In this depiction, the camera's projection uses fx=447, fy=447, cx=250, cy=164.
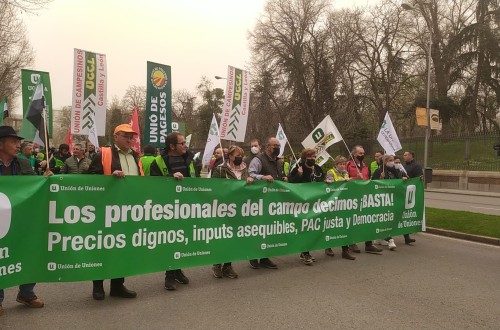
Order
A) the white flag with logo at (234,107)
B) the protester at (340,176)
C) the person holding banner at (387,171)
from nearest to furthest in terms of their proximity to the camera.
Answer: the protester at (340,176) < the white flag with logo at (234,107) < the person holding banner at (387,171)

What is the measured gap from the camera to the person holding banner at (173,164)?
5414 millimetres

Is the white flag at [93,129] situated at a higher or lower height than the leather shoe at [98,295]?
higher

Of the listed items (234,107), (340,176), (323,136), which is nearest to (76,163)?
(234,107)

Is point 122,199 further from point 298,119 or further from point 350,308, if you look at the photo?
point 298,119

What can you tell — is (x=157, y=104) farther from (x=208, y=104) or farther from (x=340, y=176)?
(x=208, y=104)

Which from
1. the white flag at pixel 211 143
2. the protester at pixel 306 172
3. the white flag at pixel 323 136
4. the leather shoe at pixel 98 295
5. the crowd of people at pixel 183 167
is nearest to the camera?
the crowd of people at pixel 183 167

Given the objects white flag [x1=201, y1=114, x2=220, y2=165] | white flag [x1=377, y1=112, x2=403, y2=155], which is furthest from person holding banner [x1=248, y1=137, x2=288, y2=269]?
white flag [x1=377, y1=112, x2=403, y2=155]

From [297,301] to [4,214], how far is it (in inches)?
123

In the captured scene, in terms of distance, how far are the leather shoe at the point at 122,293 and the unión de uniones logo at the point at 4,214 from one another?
1.37 m

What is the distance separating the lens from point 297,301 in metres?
4.98

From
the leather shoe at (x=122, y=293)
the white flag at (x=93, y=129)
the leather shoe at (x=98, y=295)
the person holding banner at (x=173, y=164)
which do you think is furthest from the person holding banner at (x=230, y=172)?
the white flag at (x=93, y=129)

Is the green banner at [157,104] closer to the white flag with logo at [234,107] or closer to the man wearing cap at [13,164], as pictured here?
the white flag with logo at [234,107]

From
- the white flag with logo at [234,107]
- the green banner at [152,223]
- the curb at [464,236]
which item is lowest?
the curb at [464,236]

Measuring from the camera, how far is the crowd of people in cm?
469
